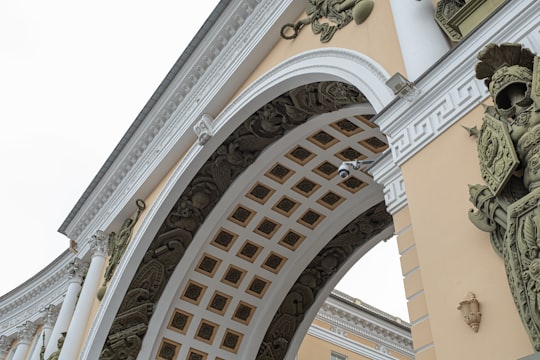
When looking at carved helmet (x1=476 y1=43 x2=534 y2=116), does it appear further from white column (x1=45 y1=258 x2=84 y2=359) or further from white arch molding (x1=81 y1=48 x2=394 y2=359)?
white column (x1=45 y1=258 x2=84 y2=359)

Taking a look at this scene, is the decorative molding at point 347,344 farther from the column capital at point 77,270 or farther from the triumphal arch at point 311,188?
the column capital at point 77,270

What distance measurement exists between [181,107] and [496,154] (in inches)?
377

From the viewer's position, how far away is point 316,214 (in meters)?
13.7

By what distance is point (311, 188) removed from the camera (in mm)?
13102

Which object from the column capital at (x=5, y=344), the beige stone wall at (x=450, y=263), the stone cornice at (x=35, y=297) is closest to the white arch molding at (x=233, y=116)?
the beige stone wall at (x=450, y=263)

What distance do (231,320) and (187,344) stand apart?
3.83 ft

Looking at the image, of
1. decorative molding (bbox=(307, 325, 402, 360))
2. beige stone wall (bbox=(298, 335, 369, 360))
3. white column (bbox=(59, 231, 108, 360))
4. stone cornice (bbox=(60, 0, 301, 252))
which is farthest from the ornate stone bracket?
decorative molding (bbox=(307, 325, 402, 360))

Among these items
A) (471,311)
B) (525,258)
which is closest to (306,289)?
(471,311)

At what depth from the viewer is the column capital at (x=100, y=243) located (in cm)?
1517

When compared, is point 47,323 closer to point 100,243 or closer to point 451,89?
point 100,243

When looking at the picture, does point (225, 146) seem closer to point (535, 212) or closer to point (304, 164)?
point (304, 164)

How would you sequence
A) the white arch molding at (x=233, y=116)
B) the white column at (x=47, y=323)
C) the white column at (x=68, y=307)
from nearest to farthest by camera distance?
the white arch molding at (x=233, y=116), the white column at (x=68, y=307), the white column at (x=47, y=323)

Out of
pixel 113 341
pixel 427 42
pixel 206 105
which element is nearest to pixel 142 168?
pixel 206 105

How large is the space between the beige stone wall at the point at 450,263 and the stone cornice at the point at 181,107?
564 cm
